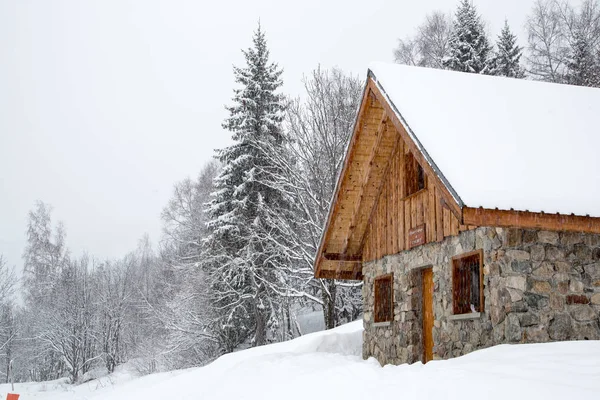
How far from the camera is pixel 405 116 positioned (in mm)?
9953

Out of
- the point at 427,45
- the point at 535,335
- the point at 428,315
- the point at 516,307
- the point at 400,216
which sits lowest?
the point at 535,335

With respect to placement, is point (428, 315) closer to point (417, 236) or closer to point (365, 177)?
point (417, 236)

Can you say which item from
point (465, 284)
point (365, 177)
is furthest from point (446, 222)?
point (365, 177)

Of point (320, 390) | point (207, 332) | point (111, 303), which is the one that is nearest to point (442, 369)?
point (320, 390)

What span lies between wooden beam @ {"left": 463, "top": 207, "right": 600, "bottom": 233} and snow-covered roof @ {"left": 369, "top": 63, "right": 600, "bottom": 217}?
8 centimetres

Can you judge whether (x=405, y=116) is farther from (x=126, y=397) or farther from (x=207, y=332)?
(x=207, y=332)

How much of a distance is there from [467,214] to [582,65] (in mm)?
26012

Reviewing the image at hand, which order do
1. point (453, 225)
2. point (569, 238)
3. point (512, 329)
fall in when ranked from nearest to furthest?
point (512, 329) → point (569, 238) → point (453, 225)

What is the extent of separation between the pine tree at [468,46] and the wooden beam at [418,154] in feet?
70.4

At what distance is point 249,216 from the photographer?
2434 centimetres

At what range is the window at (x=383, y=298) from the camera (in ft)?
42.9

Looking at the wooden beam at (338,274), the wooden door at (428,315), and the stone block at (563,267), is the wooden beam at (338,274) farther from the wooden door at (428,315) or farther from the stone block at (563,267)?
the stone block at (563,267)

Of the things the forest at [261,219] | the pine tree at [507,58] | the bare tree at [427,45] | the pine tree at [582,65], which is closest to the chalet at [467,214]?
the forest at [261,219]

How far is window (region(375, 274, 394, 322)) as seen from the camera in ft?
42.9
